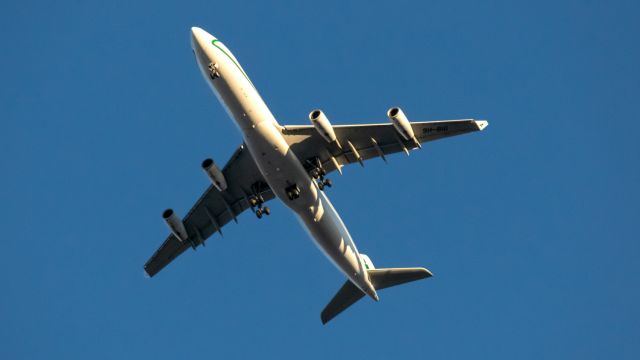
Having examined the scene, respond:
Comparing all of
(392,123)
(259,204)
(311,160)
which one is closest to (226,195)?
(259,204)

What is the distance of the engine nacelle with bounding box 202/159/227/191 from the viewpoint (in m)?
47.2

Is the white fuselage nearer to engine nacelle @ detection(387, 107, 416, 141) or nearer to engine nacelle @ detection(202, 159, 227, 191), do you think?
engine nacelle @ detection(202, 159, 227, 191)

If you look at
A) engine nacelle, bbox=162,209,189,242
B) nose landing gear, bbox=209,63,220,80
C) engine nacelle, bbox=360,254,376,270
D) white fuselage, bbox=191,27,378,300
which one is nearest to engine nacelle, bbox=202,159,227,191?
engine nacelle, bbox=162,209,189,242

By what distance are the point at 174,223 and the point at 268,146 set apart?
8.90 metres

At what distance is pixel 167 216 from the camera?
49094mm

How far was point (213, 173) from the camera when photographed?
47.2 meters

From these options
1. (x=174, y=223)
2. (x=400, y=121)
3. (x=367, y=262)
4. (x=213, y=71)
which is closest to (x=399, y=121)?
(x=400, y=121)

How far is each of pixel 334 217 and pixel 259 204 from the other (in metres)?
4.80

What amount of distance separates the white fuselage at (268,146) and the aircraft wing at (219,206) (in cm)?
360

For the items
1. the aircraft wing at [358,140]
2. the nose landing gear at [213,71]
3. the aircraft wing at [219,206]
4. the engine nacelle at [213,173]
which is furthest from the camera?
the aircraft wing at [219,206]

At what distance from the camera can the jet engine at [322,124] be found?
43781 mm

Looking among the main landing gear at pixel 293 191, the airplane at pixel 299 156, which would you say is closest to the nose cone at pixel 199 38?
the airplane at pixel 299 156

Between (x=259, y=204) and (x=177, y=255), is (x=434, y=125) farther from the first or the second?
(x=177, y=255)

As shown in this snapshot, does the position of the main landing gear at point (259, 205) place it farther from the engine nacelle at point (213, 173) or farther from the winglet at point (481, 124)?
the winglet at point (481, 124)
